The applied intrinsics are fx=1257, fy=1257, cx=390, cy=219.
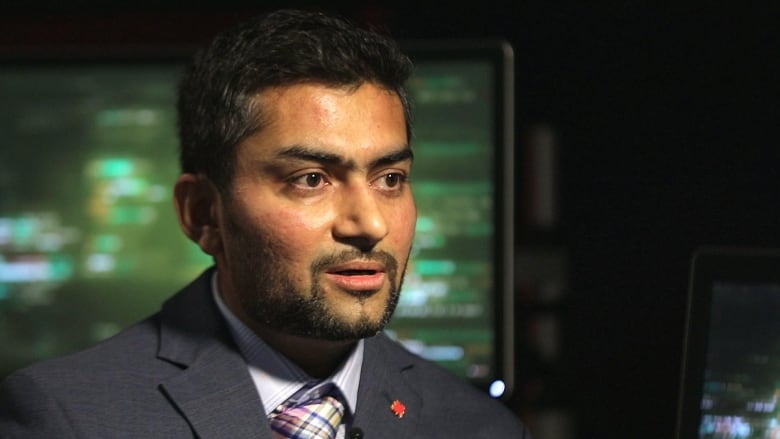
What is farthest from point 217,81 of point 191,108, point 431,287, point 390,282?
point 431,287

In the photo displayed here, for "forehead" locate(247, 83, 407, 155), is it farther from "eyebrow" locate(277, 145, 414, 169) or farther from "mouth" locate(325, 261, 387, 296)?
"mouth" locate(325, 261, 387, 296)

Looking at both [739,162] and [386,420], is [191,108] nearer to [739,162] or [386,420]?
[386,420]

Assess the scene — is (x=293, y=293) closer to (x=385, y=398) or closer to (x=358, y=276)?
Result: (x=358, y=276)

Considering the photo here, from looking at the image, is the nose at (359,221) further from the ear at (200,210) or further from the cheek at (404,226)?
the ear at (200,210)

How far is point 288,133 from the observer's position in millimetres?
1428

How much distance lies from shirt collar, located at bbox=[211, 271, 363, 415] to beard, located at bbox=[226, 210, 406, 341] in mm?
51

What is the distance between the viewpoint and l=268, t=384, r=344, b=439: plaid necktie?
4.81ft

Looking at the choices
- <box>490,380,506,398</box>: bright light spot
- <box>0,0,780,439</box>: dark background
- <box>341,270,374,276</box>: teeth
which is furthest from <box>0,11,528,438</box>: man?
<box>0,0,780,439</box>: dark background

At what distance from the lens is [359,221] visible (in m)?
1.41

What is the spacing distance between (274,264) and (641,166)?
806 mm

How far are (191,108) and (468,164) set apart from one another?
55 cm

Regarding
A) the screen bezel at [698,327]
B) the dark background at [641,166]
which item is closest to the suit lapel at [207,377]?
the screen bezel at [698,327]

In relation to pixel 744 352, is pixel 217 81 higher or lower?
higher

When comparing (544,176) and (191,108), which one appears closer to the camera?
(191,108)
